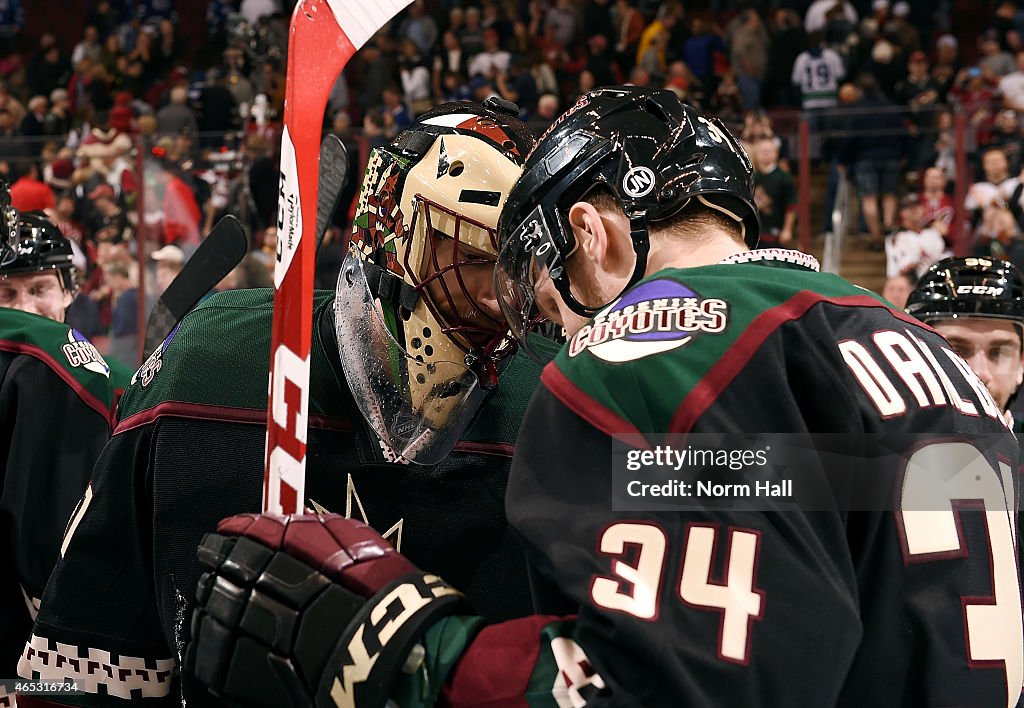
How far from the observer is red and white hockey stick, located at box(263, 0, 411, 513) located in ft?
5.83

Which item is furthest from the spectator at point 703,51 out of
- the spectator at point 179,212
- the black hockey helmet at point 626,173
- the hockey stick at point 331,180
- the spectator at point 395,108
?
the black hockey helmet at point 626,173

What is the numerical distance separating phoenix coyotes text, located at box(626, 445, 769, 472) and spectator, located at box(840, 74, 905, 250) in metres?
6.02

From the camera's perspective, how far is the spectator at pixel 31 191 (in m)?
7.57

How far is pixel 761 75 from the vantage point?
1157 cm

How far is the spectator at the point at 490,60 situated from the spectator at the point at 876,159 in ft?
18.2

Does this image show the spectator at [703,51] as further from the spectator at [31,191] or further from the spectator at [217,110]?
the spectator at [31,191]

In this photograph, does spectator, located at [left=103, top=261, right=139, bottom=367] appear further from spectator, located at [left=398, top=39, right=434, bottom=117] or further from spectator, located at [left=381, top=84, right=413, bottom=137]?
spectator, located at [left=398, top=39, right=434, bottom=117]

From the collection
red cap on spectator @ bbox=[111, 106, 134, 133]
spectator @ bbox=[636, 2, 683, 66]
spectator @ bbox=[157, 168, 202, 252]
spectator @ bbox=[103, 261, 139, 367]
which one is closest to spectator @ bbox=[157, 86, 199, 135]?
red cap on spectator @ bbox=[111, 106, 134, 133]

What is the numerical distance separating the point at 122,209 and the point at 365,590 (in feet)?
22.7

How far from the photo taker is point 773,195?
7.26 m

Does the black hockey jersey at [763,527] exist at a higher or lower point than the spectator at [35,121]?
lower

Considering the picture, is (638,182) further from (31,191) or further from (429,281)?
(31,191)

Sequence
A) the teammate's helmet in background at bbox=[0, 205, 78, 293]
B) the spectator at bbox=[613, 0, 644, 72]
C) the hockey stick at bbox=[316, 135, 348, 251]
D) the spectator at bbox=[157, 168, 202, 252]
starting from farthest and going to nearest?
the spectator at bbox=[613, 0, 644, 72]
the spectator at bbox=[157, 168, 202, 252]
the teammate's helmet in background at bbox=[0, 205, 78, 293]
the hockey stick at bbox=[316, 135, 348, 251]

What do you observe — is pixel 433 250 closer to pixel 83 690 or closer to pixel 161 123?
pixel 83 690
